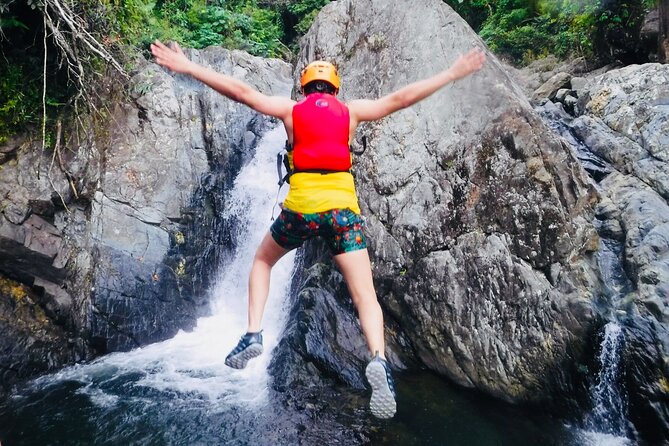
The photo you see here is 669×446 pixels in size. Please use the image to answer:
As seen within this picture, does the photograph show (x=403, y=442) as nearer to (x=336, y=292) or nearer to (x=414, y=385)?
(x=414, y=385)

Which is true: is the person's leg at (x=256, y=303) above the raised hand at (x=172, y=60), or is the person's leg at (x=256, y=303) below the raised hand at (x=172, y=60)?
below

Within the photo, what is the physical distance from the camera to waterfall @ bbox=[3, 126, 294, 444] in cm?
557

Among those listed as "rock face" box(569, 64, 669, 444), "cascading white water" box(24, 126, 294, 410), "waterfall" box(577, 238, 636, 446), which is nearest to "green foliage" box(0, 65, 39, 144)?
"cascading white water" box(24, 126, 294, 410)

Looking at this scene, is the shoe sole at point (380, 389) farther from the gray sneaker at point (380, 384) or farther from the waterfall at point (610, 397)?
the waterfall at point (610, 397)

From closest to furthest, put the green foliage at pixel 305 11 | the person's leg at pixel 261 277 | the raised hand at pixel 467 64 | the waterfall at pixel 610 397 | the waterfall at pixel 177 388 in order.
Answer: the raised hand at pixel 467 64, the person's leg at pixel 261 277, the waterfall at pixel 610 397, the waterfall at pixel 177 388, the green foliage at pixel 305 11

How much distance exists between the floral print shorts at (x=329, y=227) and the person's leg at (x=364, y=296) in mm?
71

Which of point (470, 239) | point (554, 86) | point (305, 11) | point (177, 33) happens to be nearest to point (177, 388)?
point (470, 239)

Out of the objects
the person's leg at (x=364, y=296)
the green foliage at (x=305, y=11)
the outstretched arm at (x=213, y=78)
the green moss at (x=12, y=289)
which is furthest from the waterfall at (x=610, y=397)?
the green foliage at (x=305, y=11)

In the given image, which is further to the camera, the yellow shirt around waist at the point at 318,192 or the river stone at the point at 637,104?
the river stone at the point at 637,104

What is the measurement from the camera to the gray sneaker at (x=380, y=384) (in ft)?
9.94

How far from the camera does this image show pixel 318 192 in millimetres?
3100

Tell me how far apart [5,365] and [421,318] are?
5.96 metres

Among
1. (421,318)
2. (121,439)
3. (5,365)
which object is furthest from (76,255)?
(421,318)

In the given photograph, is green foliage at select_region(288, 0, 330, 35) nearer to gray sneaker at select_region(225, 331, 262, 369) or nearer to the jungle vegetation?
the jungle vegetation
